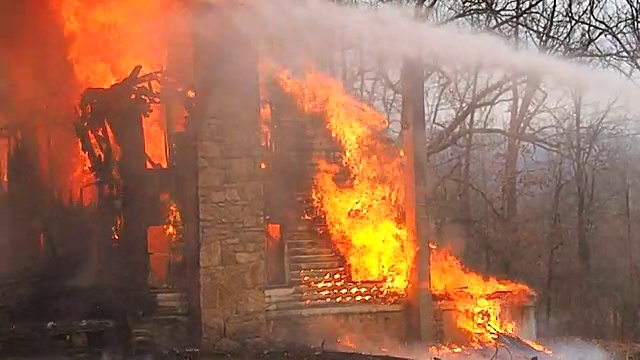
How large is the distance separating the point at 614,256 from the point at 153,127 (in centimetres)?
1778

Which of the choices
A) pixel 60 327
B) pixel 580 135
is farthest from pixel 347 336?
pixel 580 135

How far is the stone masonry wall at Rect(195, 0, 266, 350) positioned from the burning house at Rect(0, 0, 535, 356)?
0.02 meters

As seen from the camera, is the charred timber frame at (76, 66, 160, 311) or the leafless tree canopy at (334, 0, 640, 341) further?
the leafless tree canopy at (334, 0, 640, 341)

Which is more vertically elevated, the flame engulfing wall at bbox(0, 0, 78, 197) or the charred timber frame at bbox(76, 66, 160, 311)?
the flame engulfing wall at bbox(0, 0, 78, 197)

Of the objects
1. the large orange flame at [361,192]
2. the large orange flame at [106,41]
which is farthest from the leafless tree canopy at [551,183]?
the large orange flame at [106,41]

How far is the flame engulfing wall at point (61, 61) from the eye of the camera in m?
12.8

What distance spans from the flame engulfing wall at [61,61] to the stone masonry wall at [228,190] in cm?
246

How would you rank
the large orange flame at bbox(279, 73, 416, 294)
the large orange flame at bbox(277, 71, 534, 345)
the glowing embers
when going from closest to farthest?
the glowing embers → the large orange flame at bbox(277, 71, 534, 345) → the large orange flame at bbox(279, 73, 416, 294)

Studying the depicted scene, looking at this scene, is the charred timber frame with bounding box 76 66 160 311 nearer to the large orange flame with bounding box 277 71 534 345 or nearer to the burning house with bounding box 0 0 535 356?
the burning house with bounding box 0 0 535 356

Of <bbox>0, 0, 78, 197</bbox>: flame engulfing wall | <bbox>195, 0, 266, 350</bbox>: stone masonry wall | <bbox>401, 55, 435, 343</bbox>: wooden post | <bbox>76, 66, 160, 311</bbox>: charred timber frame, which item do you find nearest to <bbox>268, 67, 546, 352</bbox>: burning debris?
<bbox>401, 55, 435, 343</bbox>: wooden post

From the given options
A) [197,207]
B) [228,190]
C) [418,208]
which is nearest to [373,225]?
[418,208]

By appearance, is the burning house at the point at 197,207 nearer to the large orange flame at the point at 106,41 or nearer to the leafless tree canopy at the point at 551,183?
the large orange flame at the point at 106,41

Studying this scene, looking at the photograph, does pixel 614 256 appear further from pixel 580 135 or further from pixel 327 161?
pixel 327 161

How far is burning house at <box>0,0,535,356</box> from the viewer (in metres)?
10.5
